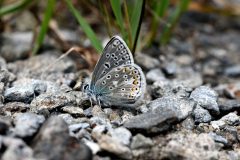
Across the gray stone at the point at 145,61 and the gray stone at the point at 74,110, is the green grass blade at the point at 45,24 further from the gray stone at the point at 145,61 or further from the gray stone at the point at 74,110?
the gray stone at the point at 74,110

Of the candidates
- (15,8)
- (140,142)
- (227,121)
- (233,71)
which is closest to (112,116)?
(140,142)

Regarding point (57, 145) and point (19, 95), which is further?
point (19, 95)

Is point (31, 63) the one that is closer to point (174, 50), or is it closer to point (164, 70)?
point (164, 70)

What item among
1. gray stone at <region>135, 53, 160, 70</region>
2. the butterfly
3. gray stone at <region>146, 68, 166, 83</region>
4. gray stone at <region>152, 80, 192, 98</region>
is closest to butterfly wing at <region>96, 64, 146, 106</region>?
the butterfly

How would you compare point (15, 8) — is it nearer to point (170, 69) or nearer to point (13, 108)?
point (13, 108)

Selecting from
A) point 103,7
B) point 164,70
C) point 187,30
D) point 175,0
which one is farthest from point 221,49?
point 103,7

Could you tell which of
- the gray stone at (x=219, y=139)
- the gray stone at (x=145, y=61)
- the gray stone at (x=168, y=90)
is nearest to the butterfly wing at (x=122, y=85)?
the gray stone at (x=168, y=90)
